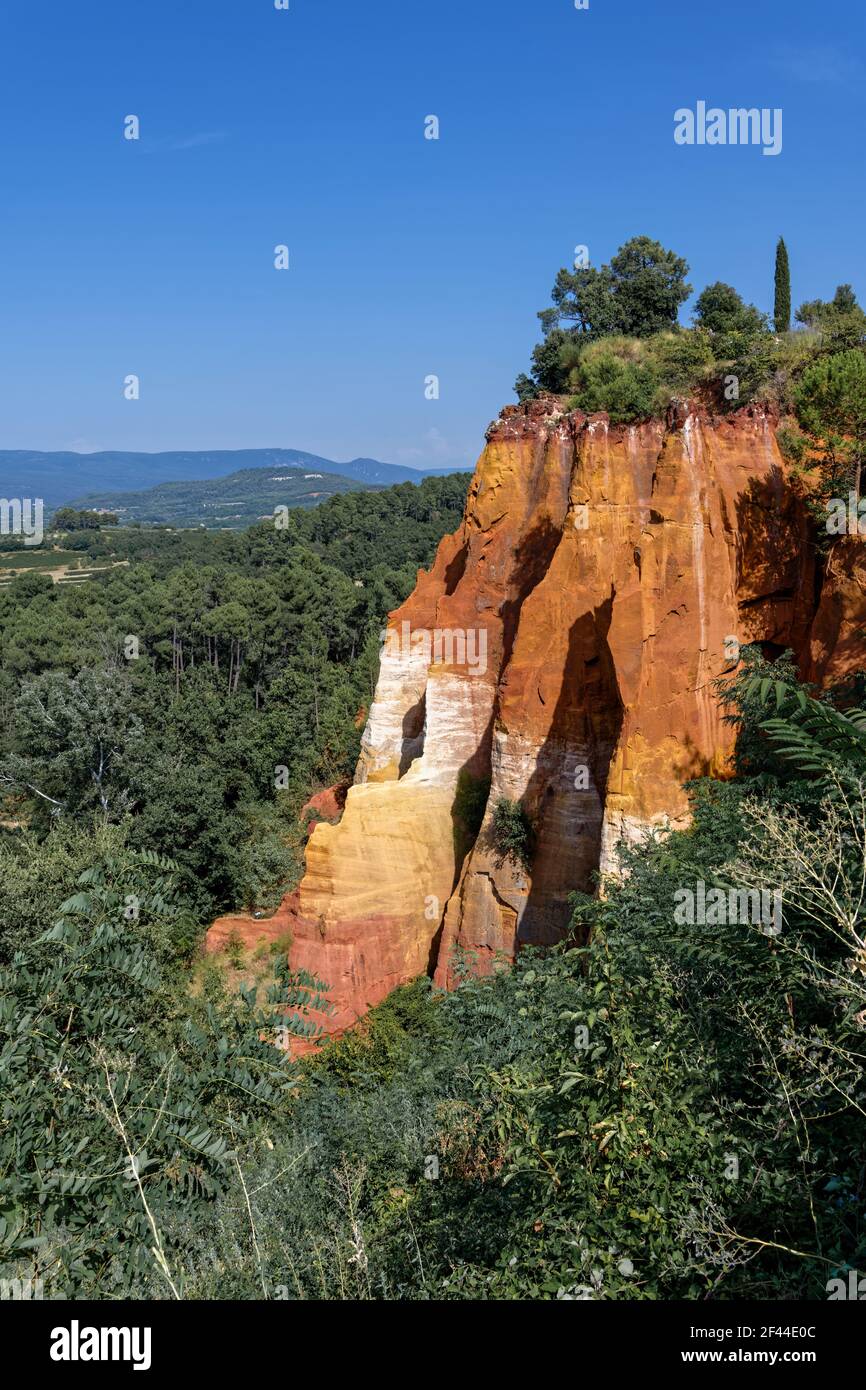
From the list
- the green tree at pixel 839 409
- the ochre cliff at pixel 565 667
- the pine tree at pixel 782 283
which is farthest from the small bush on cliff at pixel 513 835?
the pine tree at pixel 782 283

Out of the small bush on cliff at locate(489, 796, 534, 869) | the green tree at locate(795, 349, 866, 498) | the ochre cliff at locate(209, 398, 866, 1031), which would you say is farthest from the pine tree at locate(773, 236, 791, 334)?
the small bush on cliff at locate(489, 796, 534, 869)

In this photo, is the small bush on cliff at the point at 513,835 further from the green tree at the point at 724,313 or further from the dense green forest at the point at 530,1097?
the green tree at the point at 724,313

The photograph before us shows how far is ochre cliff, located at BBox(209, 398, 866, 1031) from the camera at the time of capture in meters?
15.3

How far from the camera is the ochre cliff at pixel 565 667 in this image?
50.1 feet

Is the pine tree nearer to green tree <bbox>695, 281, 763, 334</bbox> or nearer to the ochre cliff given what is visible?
green tree <bbox>695, 281, 763, 334</bbox>

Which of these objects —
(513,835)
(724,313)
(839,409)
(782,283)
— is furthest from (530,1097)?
(782,283)

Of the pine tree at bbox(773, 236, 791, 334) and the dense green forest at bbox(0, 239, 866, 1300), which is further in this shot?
the pine tree at bbox(773, 236, 791, 334)

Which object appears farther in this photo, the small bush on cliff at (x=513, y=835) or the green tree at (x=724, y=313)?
the green tree at (x=724, y=313)

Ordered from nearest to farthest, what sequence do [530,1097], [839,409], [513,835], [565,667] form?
1. [530,1097]
2. [839,409]
3. [565,667]
4. [513,835]

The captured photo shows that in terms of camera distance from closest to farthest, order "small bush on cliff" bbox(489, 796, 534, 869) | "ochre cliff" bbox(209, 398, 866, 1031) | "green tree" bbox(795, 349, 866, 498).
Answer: "ochre cliff" bbox(209, 398, 866, 1031), "green tree" bbox(795, 349, 866, 498), "small bush on cliff" bbox(489, 796, 534, 869)

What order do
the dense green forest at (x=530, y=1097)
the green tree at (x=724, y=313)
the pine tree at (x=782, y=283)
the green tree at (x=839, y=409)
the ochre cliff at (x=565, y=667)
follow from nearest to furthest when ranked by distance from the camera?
the dense green forest at (x=530, y=1097), the ochre cliff at (x=565, y=667), the green tree at (x=839, y=409), the green tree at (x=724, y=313), the pine tree at (x=782, y=283)

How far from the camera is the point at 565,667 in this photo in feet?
58.6

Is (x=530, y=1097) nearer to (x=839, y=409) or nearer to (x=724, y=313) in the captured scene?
(x=839, y=409)
